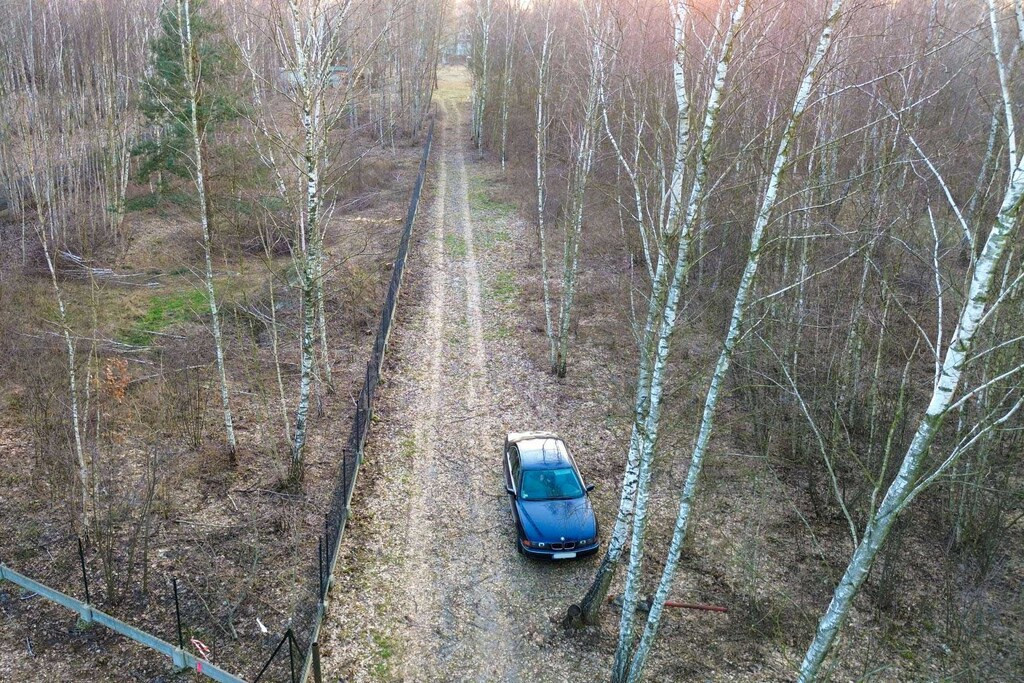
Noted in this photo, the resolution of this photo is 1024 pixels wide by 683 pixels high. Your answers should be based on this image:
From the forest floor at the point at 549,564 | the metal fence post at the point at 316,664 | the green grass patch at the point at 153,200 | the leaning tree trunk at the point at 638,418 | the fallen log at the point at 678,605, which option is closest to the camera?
the metal fence post at the point at 316,664

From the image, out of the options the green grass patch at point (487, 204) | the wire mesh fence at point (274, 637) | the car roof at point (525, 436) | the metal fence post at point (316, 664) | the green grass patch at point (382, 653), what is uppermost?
the green grass patch at point (487, 204)

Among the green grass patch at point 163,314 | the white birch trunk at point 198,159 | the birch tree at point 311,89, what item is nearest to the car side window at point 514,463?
the birch tree at point 311,89

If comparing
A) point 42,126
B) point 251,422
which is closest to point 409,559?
point 251,422

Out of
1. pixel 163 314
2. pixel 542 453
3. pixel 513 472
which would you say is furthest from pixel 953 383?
pixel 163 314

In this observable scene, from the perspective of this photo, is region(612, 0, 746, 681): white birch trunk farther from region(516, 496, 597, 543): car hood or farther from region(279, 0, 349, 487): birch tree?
region(279, 0, 349, 487): birch tree

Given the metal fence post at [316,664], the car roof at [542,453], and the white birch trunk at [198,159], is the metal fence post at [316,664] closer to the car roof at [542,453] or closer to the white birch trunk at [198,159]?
the car roof at [542,453]

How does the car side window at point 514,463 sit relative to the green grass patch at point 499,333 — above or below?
below
